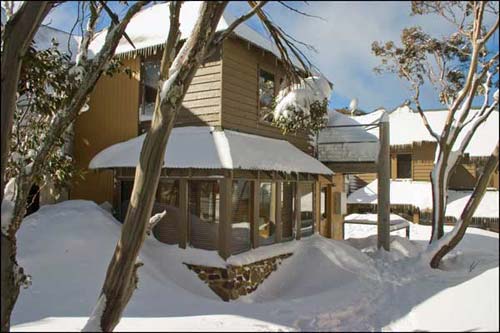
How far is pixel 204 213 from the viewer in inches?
328

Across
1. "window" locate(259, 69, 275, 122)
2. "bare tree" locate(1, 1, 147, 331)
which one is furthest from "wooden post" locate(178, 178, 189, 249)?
"bare tree" locate(1, 1, 147, 331)

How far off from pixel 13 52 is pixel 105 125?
7.31 m

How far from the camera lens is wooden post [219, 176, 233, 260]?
762 centimetres

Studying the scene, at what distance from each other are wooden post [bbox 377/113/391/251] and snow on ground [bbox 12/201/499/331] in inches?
12.6

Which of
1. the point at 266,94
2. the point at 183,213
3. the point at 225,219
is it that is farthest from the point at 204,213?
the point at 266,94

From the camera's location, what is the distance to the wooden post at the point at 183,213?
8.14 meters

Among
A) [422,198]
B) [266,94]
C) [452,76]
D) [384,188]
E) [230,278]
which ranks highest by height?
[266,94]

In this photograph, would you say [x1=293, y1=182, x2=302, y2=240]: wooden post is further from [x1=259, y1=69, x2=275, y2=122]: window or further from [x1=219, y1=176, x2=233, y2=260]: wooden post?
[x1=219, y1=176, x2=233, y2=260]: wooden post

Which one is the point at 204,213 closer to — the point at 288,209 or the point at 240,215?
the point at 240,215

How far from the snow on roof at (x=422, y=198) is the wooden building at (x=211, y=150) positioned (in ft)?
8.15

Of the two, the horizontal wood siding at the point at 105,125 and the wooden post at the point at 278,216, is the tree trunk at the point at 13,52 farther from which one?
the wooden post at the point at 278,216

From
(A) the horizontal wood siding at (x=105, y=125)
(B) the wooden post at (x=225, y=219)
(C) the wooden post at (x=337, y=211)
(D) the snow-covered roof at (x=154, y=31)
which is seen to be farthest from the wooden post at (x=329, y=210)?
(A) the horizontal wood siding at (x=105, y=125)

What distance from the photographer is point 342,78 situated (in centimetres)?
296

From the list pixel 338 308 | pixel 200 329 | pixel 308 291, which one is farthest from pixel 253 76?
pixel 200 329
